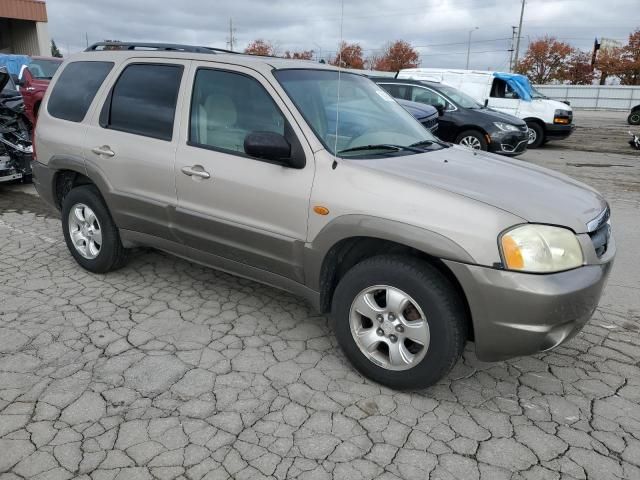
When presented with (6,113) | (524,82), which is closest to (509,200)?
(6,113)

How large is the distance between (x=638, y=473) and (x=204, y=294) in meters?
3.07

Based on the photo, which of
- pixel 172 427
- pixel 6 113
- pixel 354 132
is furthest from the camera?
pixel 6 113

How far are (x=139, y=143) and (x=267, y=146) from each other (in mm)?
1326

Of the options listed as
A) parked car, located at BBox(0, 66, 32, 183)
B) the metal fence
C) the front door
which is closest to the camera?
the front door

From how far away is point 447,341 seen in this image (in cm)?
274

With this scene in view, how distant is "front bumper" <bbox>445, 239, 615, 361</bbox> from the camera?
8.32 ft

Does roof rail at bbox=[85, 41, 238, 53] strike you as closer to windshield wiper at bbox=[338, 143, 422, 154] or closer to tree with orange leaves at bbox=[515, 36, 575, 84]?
windshield wiper at bbox=[338, 143, 422, 154]

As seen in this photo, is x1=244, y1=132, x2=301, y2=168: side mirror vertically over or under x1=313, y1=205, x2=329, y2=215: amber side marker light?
over

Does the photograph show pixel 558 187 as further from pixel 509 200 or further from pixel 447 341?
pixel 447 341

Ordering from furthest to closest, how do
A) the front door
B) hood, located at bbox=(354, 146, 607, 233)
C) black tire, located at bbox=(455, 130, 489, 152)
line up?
black tire, located at bbox=(455, 130, 489, 152) → the front door → hood, located at bbox=(354, 146, 607, 233)

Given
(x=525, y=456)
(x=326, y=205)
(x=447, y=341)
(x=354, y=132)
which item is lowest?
(x=525, y=456)

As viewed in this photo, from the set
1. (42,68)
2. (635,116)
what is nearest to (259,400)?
(42,68)

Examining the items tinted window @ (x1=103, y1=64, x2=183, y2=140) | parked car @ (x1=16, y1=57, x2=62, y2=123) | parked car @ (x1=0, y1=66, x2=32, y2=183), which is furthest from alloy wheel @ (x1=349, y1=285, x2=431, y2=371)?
parked car @ (x1=16, y1=57, x2=62, y2=123)

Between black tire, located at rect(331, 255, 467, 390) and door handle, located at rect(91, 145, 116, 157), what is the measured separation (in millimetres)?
2159
